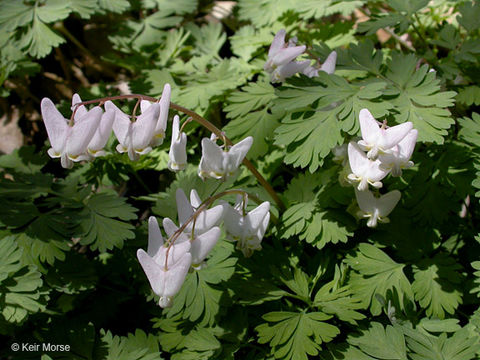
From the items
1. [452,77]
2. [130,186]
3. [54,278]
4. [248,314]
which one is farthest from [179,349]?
[452,77]

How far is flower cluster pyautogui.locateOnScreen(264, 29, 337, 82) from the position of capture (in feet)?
7.65

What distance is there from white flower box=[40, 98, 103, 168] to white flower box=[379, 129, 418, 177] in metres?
1.23

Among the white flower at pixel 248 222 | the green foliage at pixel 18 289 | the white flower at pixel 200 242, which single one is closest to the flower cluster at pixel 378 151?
the white flower at pixel 248 222

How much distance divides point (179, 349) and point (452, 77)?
2.03 m

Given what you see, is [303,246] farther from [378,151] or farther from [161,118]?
[161,118]

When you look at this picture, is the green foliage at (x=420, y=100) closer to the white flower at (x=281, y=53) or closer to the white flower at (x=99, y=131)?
the white flower at (x=281, y=53)

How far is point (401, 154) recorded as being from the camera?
1885 millimetres

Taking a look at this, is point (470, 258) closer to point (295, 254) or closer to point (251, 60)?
point (295, 254)

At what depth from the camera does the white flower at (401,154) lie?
1.87 meters

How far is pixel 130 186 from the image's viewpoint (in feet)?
11.9

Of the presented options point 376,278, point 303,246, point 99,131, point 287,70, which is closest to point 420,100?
point 287,70

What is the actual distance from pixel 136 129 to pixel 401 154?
1.13 m

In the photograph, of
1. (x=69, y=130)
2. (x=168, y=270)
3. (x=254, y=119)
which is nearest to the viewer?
(x=168, y=270)

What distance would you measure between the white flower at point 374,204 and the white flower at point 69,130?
127cm
